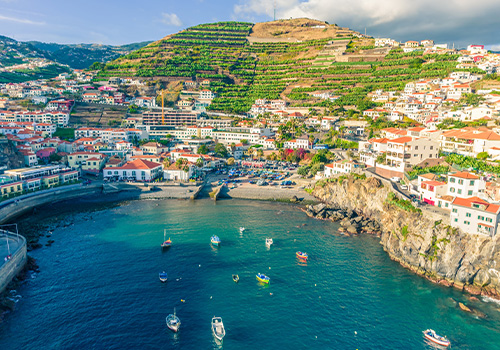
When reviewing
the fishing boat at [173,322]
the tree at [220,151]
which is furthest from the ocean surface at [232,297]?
the tree at [220,151]

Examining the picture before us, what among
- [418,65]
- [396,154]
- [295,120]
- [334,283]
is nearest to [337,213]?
[396,154]

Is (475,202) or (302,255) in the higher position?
(475,202)

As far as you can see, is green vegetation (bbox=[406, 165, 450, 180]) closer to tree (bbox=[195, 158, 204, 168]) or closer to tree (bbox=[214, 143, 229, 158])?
tree (bbox=[195, 158, 204, 168])

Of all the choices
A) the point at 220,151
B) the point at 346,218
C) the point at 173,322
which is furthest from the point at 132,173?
the point at 173,322

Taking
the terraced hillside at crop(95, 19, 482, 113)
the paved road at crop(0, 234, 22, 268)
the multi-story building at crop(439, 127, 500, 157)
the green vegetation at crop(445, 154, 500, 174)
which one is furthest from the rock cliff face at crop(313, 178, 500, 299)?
the terraced hillside at crop(95, 19, 482, 113)

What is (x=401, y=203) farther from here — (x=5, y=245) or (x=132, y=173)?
(x=132, y=173)

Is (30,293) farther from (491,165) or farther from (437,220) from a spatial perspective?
(491,165)
